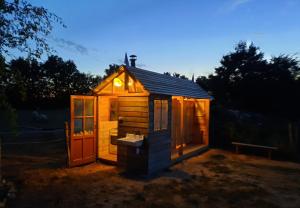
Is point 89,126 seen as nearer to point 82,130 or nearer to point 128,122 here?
point 82,130

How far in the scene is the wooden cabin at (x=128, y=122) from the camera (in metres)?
6.22

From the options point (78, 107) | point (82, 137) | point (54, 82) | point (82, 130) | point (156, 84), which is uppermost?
point (54, 82)

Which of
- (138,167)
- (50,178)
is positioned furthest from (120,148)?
(50,178)

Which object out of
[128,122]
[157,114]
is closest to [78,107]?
[128,122]

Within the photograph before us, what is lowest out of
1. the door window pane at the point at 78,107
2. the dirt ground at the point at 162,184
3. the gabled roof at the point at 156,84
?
the dirt ground at the point at 162,184

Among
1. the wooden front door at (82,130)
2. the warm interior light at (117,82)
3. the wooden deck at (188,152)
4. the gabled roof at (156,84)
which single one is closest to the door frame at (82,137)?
the wooden front door at (82,130)

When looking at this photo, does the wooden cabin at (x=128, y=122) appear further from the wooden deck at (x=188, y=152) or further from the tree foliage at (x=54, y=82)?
the tree foliage at (x=54, y=82)

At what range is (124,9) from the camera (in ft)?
30.7

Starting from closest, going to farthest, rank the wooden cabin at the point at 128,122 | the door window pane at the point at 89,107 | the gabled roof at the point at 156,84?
the wooden cabin at the point at 128,122 → the gabled roof at the point at 156,84 → the door window pane at the point at 89,107

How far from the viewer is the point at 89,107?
23.7ft

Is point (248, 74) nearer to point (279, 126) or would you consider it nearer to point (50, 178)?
point (279, 126)

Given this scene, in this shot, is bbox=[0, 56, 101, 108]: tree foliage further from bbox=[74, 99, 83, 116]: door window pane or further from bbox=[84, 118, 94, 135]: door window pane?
bbox=[74, 99, 83, 116]: door window pane

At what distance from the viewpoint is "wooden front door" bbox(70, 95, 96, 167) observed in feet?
21.9

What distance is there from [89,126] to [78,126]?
459 mm
